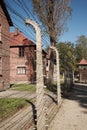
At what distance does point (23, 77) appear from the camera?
39.0 m

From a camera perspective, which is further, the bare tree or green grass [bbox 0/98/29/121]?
the bare tree

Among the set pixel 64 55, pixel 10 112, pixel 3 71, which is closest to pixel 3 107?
pixel 10 112

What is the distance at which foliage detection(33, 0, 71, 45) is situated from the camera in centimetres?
2580

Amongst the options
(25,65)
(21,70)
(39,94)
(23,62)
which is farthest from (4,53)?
(39,94)

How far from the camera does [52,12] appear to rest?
26.1 metres

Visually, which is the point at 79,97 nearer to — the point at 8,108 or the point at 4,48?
the point at 4,48

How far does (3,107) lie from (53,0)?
54.6ft

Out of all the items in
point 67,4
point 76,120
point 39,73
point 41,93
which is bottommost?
point 76,120

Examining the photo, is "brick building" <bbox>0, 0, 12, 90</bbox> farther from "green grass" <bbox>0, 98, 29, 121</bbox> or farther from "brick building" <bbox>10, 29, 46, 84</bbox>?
"brick building" <bbox>10, 29, 46, 84</bbox>

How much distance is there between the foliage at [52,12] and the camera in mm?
25797

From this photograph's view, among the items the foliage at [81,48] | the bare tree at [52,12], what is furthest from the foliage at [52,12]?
the foliage at [81,48]

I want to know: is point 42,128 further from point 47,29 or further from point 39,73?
point 47,29

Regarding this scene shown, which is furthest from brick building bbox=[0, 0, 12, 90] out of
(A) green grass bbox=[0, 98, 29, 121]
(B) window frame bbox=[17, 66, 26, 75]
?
(B) window frame bbox=[17, 66, 26, 75]

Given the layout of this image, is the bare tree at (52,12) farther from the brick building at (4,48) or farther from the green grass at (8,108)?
the green grass at (8,108)
